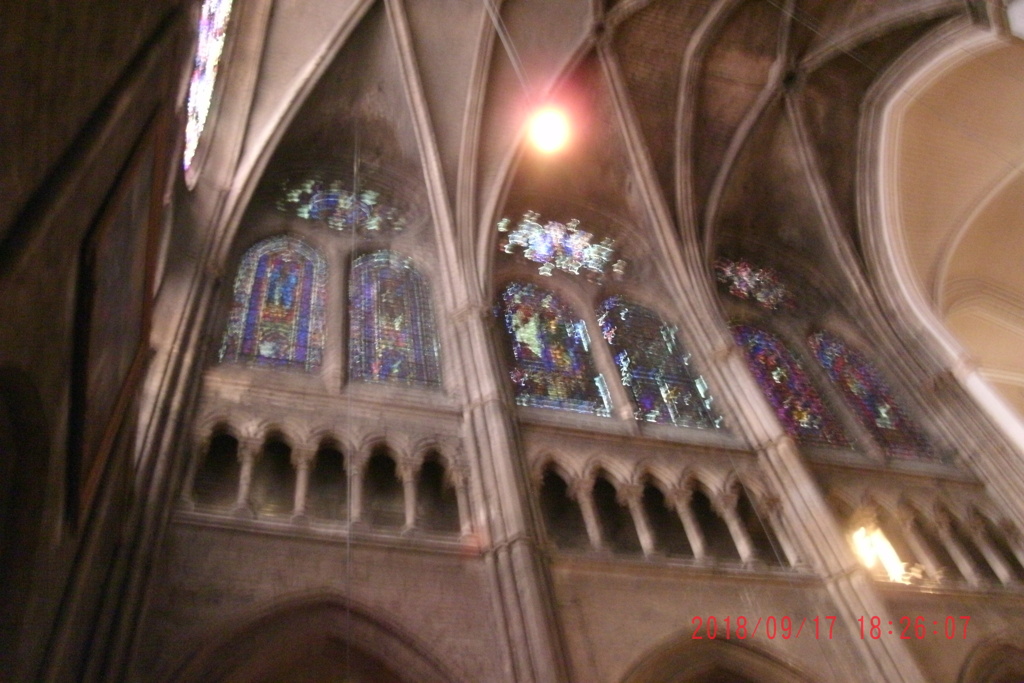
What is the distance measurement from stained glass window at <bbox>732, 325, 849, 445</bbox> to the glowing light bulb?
4.36 metres

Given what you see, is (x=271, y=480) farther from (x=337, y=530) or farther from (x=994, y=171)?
(x=994, y=171)

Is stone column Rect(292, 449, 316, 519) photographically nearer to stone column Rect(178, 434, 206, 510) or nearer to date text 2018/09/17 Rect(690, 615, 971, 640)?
stone column Rect(178, 434, 206, 510)

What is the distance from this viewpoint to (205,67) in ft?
37.6

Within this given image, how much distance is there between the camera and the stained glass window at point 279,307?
9914 mm

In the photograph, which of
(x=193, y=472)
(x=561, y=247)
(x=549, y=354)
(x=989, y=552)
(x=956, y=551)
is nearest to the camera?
(x=193, y=472)

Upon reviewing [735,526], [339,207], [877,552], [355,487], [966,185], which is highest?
[966,185]

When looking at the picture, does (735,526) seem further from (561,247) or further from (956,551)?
(561,247)

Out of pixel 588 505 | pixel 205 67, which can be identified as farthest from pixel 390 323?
pixel 205 67

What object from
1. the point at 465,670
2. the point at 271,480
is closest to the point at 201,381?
the point at 271,480

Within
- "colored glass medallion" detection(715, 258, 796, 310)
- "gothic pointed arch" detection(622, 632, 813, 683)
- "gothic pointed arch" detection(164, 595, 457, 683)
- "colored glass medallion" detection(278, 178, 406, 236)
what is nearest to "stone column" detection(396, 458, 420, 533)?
"gothic pointed arch" detection(164, 595, 457, 683)

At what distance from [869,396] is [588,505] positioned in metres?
6.93

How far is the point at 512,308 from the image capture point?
1251 centimetres
